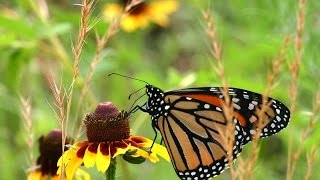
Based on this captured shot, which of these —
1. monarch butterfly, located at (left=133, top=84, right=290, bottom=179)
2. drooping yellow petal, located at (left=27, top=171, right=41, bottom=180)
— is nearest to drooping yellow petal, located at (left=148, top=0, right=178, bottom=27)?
monarch butterfly, located at (left=133, top=84, right=290, bottom=179)

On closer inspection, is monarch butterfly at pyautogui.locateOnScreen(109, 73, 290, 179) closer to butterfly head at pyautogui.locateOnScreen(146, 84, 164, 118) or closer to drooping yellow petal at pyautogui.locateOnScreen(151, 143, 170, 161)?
butterfly head at pyautogui.locateOnScreen(146, 84, 164, 118)

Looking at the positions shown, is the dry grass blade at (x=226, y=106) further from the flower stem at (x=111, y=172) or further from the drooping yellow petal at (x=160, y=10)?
→ the drooping yellow petal at (x=160, y=10)

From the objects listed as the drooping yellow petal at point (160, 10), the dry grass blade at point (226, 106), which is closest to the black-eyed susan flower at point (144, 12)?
the drooping yellow petal at point (160, 10)

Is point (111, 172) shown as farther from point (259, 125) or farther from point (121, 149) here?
point (259, 125)

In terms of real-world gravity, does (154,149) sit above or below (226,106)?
below

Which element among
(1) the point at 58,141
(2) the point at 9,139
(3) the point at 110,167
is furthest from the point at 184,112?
(2) the point at 9,139

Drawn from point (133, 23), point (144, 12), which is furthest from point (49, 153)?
point (144, 12)
